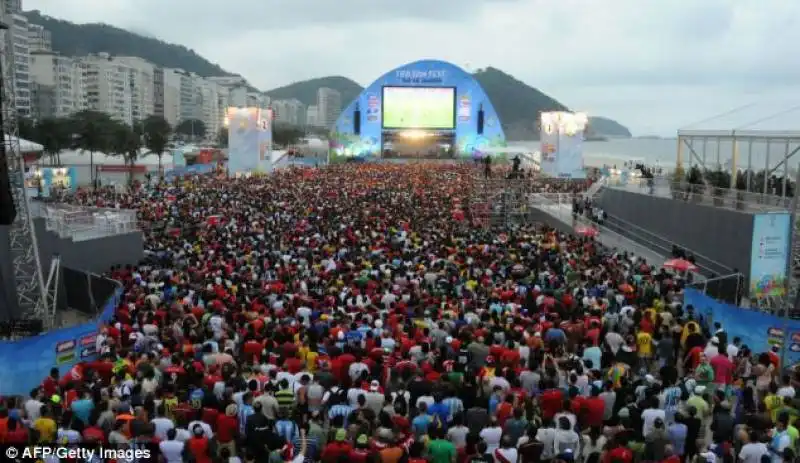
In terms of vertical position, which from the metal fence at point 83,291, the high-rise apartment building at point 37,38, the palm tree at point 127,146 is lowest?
the metal fence at point 83,291

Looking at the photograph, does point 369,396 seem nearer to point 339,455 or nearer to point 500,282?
point 339,455

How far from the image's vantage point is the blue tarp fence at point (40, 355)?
1013cm

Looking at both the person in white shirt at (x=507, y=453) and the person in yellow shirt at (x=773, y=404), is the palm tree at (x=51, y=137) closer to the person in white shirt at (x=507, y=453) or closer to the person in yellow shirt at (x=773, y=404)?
the person in white shirt at (x=507, y=453)

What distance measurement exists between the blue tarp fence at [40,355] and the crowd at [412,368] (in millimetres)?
254

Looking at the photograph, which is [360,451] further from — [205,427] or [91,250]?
[91,250]

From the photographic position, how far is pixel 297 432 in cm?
752

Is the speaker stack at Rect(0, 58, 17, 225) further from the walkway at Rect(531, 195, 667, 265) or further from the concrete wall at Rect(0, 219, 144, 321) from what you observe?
the walkway at Rect(531, 195, 667, 265)

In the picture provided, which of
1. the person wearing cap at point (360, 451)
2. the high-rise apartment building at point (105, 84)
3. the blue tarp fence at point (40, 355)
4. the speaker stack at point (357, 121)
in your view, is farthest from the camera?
the high-rise apartment building at point (105, 84)

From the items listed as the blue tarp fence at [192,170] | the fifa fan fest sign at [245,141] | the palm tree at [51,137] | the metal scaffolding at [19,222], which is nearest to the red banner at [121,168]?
the blue tarp fence at [192,170]

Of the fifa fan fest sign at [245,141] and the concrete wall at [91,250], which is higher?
the fifa fan fest sign at [245,141]

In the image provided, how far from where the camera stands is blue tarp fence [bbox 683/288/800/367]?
447 inches

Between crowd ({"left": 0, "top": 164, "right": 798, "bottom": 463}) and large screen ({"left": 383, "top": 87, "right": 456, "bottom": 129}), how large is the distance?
58593mm

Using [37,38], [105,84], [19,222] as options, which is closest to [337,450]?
[19,222]

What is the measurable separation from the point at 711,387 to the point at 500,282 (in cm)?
557
